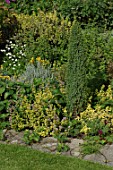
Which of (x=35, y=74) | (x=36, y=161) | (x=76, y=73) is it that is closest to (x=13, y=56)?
(x=35, y=74)

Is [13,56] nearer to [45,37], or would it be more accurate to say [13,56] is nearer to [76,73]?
[45,37]

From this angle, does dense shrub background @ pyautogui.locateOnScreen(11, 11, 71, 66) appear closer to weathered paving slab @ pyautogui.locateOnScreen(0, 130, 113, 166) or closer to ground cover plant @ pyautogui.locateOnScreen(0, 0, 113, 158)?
ground cover plant @ pyautogui.locateOnScreen(0, 0, 113, 158)

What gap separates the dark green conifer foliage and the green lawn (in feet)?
3.06

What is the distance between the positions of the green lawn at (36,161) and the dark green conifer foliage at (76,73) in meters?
0.93

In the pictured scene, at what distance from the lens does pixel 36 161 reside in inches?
224

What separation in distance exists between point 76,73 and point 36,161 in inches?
53.4

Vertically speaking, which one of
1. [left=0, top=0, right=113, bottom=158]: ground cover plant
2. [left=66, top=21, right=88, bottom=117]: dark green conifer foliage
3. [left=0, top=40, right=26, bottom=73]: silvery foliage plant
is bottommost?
[left=0, top=40, right=26, bottom=73]: silvery foliage plant

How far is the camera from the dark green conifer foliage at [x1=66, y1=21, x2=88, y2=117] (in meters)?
6.31

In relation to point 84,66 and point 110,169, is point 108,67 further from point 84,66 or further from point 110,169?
point 110,169

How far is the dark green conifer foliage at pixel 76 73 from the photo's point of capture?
20.7ft

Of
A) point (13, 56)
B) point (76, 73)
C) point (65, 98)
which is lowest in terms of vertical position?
point (13, 56)

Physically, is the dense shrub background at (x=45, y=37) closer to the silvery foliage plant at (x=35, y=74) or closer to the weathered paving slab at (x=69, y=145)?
the silvery foliage plant at (x=35, y=74)

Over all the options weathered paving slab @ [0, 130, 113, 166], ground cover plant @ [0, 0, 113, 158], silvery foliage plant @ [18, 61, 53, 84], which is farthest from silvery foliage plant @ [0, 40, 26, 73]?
weathered paving slab @ [0, 130, 113, 166]

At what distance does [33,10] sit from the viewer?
35.5 feet
